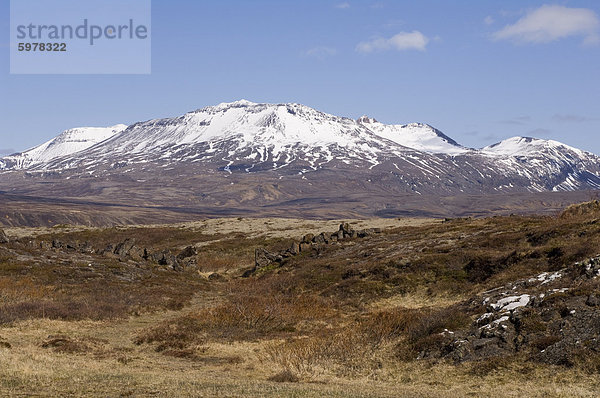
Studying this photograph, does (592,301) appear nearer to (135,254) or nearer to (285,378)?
(285,378)

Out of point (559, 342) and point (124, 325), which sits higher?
point (559, 342)

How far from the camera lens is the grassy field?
69.0 ft

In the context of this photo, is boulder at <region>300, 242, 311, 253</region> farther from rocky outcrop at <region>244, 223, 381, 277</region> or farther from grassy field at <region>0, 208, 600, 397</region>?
grassy field at <region>0, 208, 600, 397</region>

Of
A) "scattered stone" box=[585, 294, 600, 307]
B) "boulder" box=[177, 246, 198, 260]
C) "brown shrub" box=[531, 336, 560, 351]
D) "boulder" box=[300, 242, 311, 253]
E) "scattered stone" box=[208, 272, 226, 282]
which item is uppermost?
"scattered stone" box=[585, 294, 600, 307]

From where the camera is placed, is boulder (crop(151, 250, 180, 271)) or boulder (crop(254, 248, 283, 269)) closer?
boulder (crop(254, 248, 283, 269))

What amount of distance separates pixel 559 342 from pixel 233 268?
52.1 meters

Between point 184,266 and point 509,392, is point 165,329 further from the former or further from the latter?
point 184,266

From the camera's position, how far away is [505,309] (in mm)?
27234

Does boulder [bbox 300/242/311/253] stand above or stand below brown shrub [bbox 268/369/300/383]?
above

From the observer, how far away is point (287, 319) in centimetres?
3550

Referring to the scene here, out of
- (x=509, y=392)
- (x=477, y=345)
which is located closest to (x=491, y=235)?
(x=477, y=345)

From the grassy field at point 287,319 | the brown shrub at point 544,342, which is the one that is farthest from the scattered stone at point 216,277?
the brown shrub at point 544,342

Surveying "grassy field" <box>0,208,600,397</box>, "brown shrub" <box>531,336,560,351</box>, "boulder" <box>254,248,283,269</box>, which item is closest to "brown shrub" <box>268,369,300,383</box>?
"grassy field" <box>0,208,600,397</box>

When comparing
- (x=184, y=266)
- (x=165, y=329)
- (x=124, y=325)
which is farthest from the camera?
(x=184, y=266)
